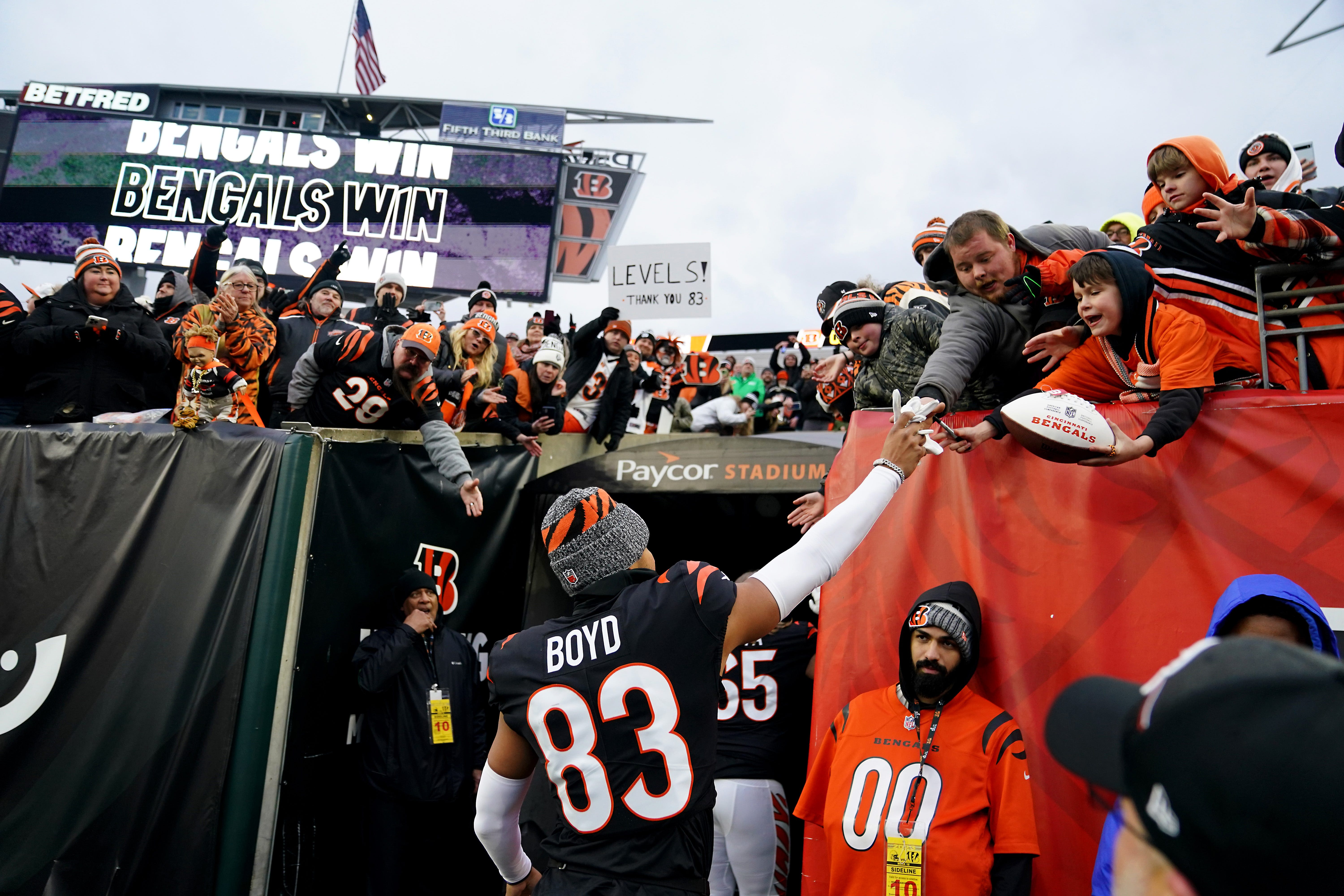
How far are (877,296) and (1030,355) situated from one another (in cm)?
120

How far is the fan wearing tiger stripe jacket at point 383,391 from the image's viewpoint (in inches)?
237

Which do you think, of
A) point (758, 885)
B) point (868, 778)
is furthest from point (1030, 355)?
point (758, 885)

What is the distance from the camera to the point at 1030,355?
3504mm

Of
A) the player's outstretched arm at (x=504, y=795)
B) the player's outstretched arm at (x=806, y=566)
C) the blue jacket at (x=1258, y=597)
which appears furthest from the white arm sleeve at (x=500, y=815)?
the blue jacket at (x=1258, y=597)

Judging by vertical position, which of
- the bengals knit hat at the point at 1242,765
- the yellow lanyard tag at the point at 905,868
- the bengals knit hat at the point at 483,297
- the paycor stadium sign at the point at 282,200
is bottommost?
the yellow lanyard tag at the point at 905,868

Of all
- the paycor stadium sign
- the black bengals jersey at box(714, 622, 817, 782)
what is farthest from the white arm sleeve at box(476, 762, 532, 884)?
the paycor stadium sign

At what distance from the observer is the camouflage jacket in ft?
13.4

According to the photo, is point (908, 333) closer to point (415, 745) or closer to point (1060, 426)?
point (1060, 426)

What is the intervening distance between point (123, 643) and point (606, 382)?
4152 millimetres

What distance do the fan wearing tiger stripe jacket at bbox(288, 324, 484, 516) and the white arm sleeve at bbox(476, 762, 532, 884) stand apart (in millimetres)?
3256

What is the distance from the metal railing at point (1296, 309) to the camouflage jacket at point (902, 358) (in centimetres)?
112

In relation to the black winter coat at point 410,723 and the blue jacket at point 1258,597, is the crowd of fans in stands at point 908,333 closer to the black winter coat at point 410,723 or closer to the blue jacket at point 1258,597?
the blue jacket at point 1258,597

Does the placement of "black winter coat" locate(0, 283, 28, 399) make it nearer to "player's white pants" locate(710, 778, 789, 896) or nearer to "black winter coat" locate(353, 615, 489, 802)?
"black winter coat" locate(353, 615, 489, 802)

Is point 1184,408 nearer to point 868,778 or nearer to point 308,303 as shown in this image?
point 868,778
